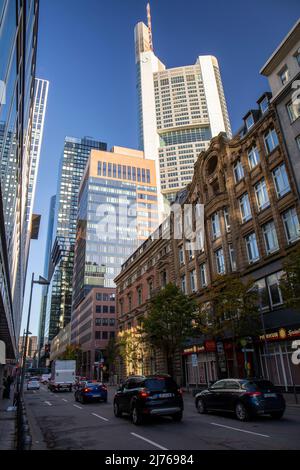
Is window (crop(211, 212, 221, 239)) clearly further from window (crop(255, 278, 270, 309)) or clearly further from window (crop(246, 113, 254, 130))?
window (crop(246, 113, 254, 130))

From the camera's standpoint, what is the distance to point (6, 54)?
8016 millimetres

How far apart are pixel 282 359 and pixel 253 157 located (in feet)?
58.9

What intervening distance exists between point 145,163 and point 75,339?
79472 mm

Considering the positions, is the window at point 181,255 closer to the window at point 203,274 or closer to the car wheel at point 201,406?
the window at point 203,274

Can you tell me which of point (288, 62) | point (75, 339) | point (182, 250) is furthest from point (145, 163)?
point (288, 62)

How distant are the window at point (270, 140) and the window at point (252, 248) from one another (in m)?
7.68

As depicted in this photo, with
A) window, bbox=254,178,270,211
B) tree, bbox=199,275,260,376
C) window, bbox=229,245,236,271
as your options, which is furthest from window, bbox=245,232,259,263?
tree, bbox=199,275,260,376

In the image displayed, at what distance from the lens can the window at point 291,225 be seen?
23984 mm

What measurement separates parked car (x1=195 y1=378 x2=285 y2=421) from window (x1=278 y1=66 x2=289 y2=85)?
80.9 ft

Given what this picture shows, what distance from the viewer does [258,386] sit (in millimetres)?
12477

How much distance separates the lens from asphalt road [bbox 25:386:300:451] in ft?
27.2

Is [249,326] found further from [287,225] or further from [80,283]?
[80,283]

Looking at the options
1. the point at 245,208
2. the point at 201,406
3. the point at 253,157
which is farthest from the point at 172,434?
the point at 253,157

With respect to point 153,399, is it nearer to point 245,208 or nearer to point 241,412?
point 241,412
